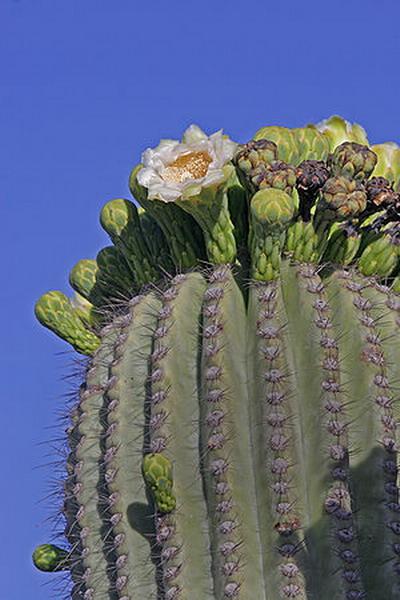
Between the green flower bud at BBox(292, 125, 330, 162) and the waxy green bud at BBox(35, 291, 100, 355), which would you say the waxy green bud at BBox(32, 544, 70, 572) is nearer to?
the waxy green bud at BBox(35, 291, 100, 355)

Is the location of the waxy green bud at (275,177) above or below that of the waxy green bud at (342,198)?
above

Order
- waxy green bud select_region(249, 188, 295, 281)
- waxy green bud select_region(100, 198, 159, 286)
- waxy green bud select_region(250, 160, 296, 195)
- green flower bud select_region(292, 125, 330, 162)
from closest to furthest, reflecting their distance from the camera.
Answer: waxy green bud select_region(249, 188, 295, 281) < waxy green bud select_region(250, 160, 296, 195) < green flower bud select_region(292, 125, 330, 162) < waxy green bud select_region(100, 198, 159, 286)

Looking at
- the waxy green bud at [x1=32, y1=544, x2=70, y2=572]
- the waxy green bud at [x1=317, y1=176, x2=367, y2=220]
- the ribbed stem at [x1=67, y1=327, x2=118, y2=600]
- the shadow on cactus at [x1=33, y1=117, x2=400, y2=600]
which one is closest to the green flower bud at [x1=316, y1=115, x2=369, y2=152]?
the shadow on cactus at [x1=33, y1=117, x2=400, y2=600]

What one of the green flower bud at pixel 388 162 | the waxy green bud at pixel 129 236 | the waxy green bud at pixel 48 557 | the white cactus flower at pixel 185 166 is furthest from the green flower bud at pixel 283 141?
the waxy green bud at pixel 48 557

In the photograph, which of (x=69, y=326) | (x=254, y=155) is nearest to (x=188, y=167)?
(x=254, y=155)

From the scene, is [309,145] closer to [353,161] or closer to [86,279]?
[353,161]

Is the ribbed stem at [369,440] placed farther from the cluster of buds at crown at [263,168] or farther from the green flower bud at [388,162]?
the green flower bud at [388,162]

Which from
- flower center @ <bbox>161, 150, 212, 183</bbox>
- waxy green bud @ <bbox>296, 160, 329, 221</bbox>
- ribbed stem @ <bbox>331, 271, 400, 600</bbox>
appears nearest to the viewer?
ribbed stem @ <bbox>331, 271, 400, 600</bbox>

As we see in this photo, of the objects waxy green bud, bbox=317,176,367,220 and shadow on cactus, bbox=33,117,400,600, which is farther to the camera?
waxy green bud, bbox=317,176,367,220
